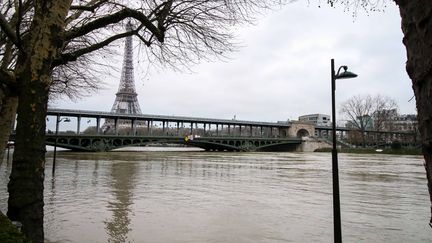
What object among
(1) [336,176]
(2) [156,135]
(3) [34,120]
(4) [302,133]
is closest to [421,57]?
(3) [34,120]

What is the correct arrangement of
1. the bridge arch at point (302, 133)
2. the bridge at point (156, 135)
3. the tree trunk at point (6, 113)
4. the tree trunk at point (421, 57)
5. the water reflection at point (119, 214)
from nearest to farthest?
1. the tree trunk at point (421, 57)
2. the tree trunk at point (6, 113)
3. the water reflection at point (119, 214)
4. the bridge at point (156, 135)
5. the bridge arch at point (302, 133)

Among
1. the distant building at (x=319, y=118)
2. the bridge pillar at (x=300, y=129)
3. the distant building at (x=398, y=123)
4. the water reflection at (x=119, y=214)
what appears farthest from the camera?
the distant building at (x=319, y=118)

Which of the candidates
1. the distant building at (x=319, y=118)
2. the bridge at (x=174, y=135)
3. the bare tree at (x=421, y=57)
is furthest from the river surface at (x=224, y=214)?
the distant building at (x=319, y=118)

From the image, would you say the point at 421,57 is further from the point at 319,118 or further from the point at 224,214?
the point at 319,118

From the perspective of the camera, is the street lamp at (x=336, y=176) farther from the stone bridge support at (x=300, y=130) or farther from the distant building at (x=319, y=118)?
the distant building at (x=319, y=118)

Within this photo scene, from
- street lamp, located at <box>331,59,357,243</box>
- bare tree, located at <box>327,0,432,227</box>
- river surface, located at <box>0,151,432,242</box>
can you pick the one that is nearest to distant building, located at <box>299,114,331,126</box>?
river surface, located at <box>0,151,432,242</box>

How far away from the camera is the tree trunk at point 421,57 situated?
1.38m

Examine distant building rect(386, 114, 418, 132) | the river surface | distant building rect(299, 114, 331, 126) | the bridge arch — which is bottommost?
the river surface

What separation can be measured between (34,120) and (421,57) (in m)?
4.30

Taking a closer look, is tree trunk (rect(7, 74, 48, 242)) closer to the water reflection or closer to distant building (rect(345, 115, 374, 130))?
the water reflection

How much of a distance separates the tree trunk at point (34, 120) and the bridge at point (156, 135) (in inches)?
1682

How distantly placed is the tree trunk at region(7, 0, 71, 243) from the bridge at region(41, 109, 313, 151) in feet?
140

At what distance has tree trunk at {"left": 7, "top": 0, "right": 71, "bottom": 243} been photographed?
451 centimetres

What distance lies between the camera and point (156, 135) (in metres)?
74.4
